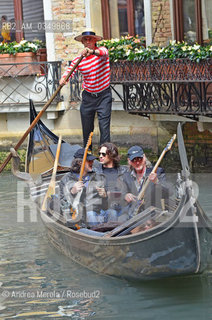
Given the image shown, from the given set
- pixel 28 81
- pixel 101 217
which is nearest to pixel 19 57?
pixel 28 81

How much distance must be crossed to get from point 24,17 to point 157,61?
2510 millimetres

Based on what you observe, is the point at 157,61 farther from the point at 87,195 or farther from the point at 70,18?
the point at 87,195

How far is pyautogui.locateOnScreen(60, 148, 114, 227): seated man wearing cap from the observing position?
206 inches

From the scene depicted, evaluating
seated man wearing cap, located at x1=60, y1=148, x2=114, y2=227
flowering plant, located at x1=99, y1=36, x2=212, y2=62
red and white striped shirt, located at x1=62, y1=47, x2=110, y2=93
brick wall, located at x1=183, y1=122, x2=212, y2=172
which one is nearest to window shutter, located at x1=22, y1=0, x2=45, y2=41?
flowering plant, located at x1=99, y1=36, x2=212, y2=62

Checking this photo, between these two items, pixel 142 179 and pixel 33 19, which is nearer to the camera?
pixel 142 179

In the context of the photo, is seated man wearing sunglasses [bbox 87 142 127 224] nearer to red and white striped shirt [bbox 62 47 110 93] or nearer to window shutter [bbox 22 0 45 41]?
red and white striped shirt [bbox 62 47 110 93]

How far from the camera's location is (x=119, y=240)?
462 cm

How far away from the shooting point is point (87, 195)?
17.3ft

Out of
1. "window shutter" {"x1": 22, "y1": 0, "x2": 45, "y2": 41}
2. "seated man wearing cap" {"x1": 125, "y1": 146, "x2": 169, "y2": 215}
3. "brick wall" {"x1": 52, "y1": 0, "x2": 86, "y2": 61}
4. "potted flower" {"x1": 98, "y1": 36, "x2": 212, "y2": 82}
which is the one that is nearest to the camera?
"seated man wearing cap" {"x1": 125, "y1": 146, "x2": 169, "y2": 215}

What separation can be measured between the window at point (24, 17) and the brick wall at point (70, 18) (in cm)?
43

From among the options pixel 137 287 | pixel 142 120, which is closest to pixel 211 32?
pixel 142 120

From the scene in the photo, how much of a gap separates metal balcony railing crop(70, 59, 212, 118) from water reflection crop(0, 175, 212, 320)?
89.4 inches

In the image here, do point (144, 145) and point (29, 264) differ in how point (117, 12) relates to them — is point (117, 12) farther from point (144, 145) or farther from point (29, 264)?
point (29, 264)

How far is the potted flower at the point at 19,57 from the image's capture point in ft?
29.1
